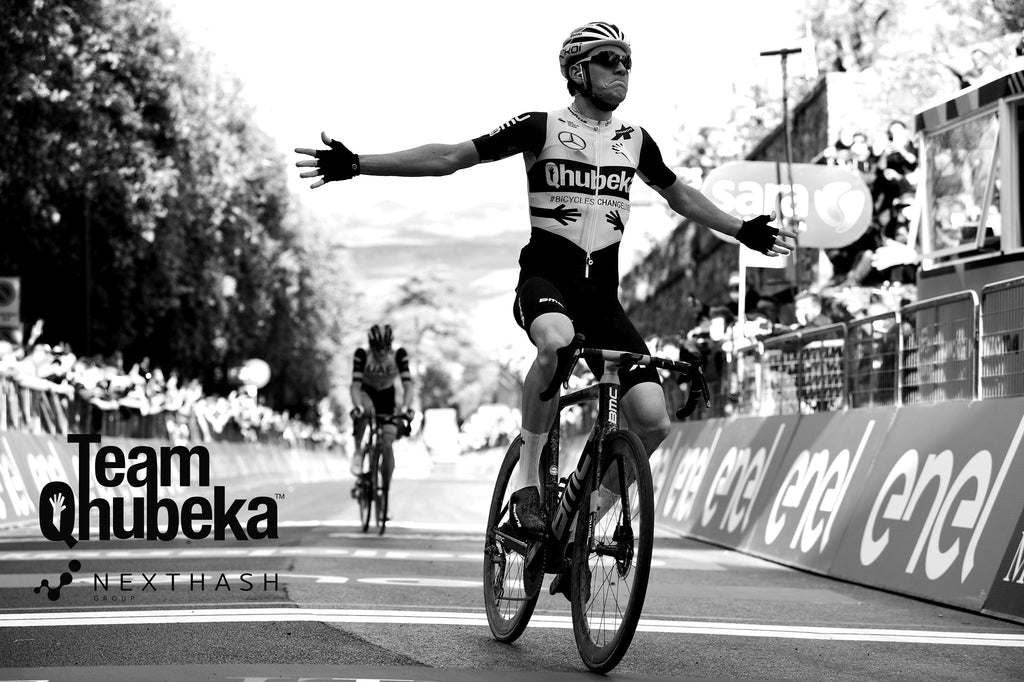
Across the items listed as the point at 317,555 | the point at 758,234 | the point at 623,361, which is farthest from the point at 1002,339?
the point at 317,555

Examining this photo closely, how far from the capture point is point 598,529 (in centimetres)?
676

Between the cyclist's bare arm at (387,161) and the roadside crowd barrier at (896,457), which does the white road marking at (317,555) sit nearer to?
the roadside crowd barrier at (896,457)

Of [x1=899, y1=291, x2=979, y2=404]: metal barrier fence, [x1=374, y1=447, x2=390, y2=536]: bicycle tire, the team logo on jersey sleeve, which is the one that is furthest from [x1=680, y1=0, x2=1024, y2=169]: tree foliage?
the team logo on jersey sleeve

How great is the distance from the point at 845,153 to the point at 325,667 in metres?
17.0

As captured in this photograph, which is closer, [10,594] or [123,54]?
[10,594]

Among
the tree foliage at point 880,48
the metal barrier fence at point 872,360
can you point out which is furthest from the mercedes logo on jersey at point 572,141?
the tree foliage at point 880,48

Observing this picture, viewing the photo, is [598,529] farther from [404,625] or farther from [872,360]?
[872,360]

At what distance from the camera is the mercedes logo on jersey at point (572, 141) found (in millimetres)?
7395

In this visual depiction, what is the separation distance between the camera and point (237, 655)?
6.97 metres

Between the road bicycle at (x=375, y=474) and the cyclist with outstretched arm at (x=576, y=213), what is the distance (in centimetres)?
974

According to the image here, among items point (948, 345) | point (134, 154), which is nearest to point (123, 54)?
point (134, 154)

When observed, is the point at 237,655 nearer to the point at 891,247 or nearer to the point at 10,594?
the point at 10,594

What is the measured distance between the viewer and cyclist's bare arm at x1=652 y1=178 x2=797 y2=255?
767cm

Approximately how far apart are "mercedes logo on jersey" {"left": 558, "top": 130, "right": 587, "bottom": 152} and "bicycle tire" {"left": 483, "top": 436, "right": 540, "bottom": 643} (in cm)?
131
